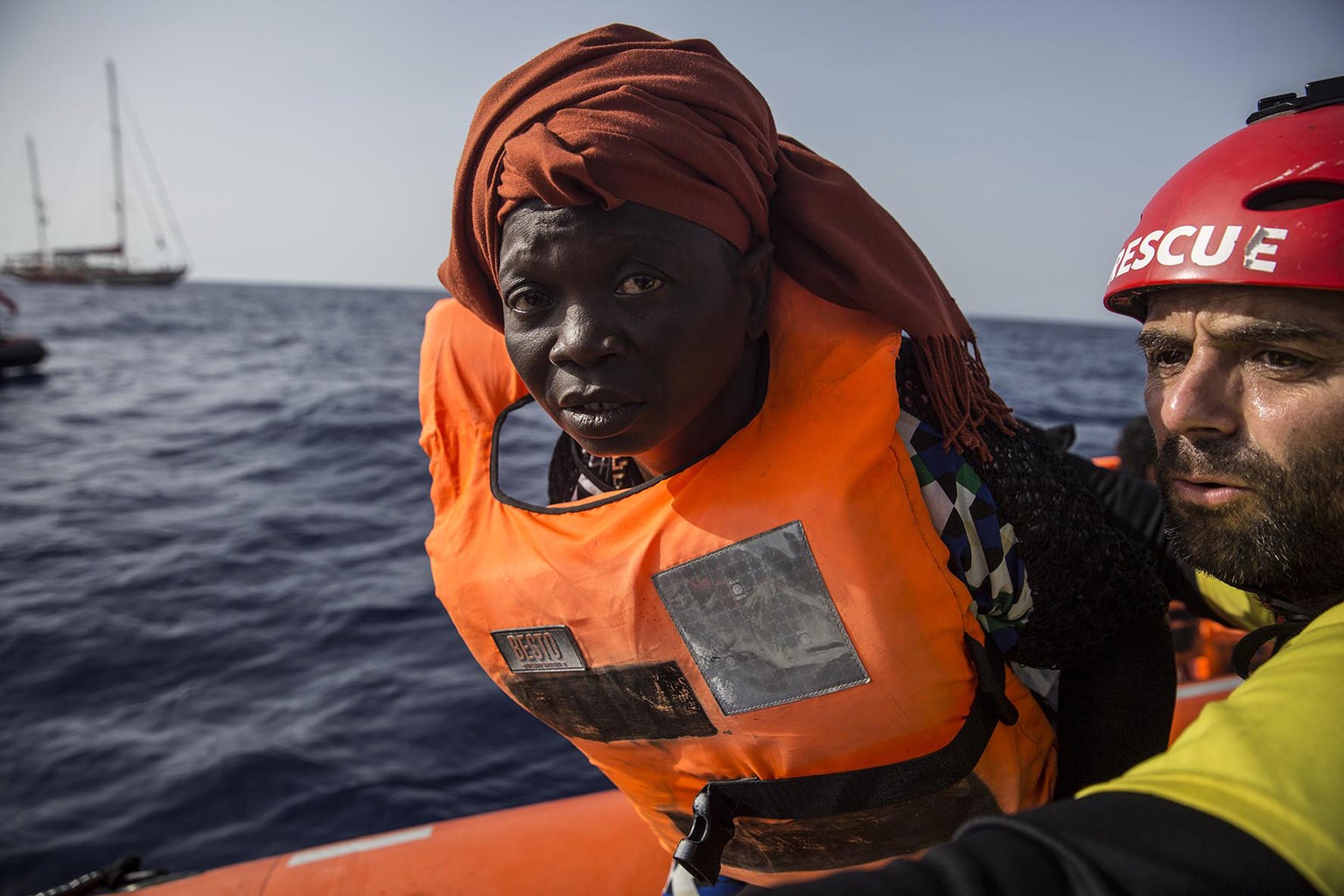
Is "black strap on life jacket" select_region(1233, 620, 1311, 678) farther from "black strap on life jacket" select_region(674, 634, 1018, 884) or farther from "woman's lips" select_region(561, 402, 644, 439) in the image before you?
"woman's lips" select_region(561, 402, 644, 439)

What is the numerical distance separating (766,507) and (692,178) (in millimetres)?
525

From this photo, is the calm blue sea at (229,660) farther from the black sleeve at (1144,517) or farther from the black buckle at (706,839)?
the black sleeve at (1144,517)

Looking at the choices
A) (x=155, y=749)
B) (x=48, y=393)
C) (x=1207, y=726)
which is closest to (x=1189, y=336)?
(x=1207, y=726)

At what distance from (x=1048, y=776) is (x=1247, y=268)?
3.30 ft

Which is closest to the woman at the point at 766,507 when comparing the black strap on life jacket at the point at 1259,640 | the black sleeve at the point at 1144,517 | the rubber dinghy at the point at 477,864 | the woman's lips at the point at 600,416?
the woman's lips at the point at 600,416

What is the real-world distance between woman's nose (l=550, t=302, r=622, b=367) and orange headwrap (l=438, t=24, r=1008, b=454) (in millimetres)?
162

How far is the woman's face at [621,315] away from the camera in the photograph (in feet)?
4.55

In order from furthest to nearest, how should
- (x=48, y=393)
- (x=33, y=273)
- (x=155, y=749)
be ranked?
1. (x=33, y=273)
2. (x=48, y=393)
3. (x=155, y=749)

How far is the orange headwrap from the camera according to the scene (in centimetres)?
138

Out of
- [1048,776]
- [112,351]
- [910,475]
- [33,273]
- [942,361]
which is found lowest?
[33,273]

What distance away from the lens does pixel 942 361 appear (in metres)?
1.54

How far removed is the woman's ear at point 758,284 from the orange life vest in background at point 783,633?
0.16ft

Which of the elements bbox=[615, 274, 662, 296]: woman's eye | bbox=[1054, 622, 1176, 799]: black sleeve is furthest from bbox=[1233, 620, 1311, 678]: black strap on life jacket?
bbox=[615, 274, 662, 296]: woman's eye

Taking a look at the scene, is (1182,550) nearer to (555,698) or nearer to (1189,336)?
(1189,336)
